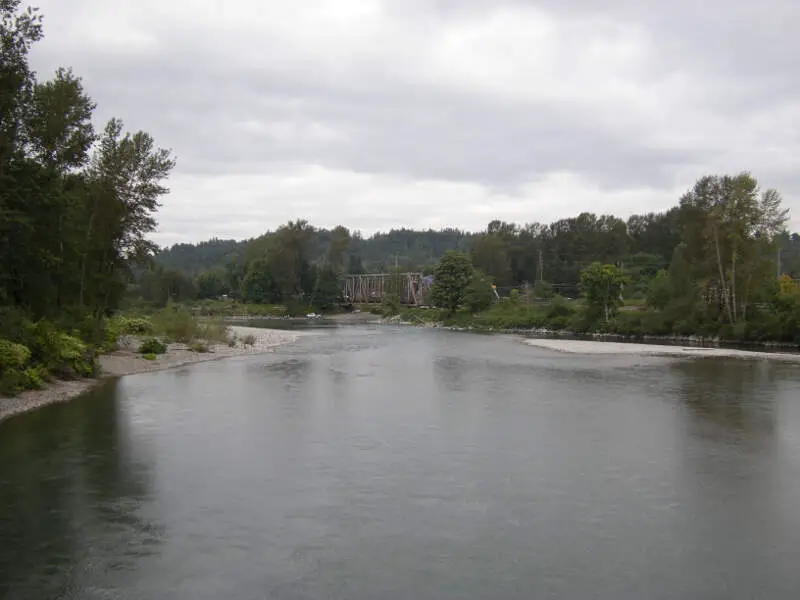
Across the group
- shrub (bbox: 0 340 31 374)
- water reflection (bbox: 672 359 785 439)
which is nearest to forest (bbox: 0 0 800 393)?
shrub (bbox: 0 340 31 374)

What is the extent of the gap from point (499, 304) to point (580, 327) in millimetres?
25018

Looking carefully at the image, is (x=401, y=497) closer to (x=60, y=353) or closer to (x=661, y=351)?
(x=60, y=353)

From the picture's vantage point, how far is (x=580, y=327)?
73438 millimetres

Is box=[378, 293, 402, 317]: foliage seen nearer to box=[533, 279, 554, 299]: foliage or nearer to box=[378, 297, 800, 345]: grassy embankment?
box=[378, 297, 800, 345]: grassy embankment

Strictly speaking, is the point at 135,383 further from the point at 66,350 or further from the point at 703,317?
the point at 703,317

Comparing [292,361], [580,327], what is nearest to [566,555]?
[292,361]

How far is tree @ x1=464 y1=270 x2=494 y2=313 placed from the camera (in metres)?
97.8

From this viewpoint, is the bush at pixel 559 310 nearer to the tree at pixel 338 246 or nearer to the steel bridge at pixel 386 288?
the steel bridge at pixel 386 288

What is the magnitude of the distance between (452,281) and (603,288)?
3243 centimetres

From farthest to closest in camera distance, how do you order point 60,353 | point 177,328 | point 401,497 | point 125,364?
point 177,328
point 125,364
point 60,353
point 401,497

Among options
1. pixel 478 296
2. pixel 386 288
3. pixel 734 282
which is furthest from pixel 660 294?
pixel 386 288

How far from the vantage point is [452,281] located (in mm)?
101000

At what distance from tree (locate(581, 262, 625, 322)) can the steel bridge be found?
5428 centimetres

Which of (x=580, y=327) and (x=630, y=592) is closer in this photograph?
(x=630, y=592)
